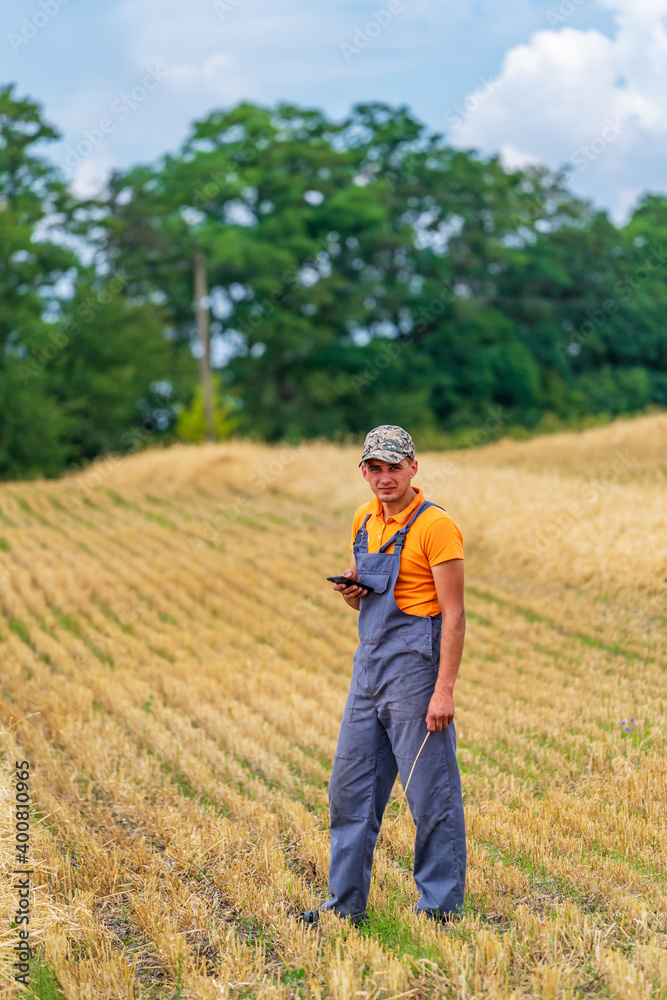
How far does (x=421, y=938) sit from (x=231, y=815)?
6.20 feet

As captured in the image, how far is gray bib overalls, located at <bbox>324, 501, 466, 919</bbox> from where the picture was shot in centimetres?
383

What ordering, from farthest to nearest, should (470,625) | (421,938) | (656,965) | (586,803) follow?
(470,625)
(586,803)
(421,938)
(656,965)

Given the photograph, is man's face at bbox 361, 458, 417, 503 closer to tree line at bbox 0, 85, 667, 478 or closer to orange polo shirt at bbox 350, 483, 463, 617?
Result: orange polo shirt at bbox 350, 483, 463, 617

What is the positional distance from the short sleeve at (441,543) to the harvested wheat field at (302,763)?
1467 mm

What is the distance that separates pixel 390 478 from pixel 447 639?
693 mm

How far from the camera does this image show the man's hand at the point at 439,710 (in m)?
3.76

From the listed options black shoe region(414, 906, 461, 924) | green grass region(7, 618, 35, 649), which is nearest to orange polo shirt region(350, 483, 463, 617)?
black shoe region(414, 906, 461, 924)

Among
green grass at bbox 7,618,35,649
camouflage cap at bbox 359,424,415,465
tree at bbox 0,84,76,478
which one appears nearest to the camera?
camouflage cap at bbox 359,424,415,465

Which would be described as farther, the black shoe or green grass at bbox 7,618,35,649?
green grass at bbox 7,618,35,649

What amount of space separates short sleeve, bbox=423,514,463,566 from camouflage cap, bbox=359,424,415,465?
31cm

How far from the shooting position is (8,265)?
30562 millimetres

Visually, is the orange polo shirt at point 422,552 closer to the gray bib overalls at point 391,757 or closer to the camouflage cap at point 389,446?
the gray bib overalls at point 391,757

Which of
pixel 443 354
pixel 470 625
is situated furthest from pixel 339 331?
pixel 470 625

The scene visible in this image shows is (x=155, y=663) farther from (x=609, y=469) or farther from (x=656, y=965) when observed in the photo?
(x=609, y=469)
